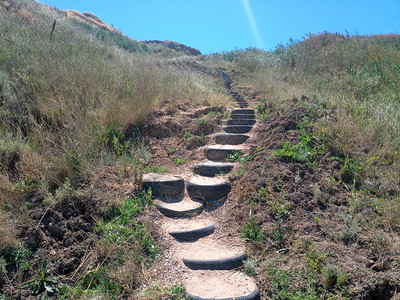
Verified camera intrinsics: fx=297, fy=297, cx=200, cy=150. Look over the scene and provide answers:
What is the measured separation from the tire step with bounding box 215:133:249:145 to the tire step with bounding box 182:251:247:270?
3109 millimetres

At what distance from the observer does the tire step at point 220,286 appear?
3082 millimetres

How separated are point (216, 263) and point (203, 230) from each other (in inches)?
26.9

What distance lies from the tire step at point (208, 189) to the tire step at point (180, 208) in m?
0.17

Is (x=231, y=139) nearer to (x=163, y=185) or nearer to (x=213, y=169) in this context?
(x=213, y=169)

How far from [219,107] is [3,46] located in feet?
17.0

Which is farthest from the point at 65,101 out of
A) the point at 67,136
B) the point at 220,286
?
the point at 220,286

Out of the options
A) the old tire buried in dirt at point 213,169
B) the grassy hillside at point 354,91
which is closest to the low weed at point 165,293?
the old tire buried in dirt at point 213,169

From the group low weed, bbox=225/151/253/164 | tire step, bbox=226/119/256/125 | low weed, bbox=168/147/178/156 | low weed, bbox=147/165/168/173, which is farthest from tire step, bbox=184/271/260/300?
tire step, bbox=226/119/256/125

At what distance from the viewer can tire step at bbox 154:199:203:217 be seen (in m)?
4.53

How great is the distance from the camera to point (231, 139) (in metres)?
6.39

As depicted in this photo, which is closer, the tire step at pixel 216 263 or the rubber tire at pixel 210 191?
the tire step at pixel 216 263

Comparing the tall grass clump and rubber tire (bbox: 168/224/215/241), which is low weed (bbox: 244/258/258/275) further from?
the tall grass clump

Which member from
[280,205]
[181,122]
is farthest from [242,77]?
[280,205]

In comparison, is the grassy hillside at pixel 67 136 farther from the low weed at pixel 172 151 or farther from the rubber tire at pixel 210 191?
the rubber tire at pixel 210 191
